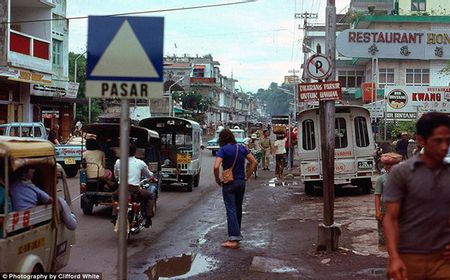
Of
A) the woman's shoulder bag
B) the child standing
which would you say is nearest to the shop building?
the child standing

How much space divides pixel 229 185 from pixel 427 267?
17.5 ft

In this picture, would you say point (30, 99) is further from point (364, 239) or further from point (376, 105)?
point (364, 239)

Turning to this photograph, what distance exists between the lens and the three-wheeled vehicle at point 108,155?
467 inches

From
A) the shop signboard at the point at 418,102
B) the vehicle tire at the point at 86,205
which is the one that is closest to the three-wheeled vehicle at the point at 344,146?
the vehicle tire at the point at 86,205

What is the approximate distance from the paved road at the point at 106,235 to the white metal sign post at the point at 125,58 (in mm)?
3664

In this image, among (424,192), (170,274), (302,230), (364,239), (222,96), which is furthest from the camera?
(222,96)

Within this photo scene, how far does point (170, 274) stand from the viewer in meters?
7.48

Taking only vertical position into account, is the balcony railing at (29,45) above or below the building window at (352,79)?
below

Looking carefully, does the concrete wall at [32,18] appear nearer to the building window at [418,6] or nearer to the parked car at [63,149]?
the parked car at [63,149]

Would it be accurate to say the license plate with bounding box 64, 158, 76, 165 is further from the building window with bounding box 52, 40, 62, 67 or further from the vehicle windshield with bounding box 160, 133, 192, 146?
the building window with bounding box 52, 40, 62, 67

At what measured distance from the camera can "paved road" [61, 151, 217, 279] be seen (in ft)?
25.7

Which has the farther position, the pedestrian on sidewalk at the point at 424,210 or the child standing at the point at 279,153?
the child standing at the point at 279,153

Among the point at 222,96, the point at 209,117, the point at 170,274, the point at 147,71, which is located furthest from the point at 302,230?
the point at 222,96

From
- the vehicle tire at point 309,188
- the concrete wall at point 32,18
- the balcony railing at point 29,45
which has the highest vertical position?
the concrete wall at point 32,18
